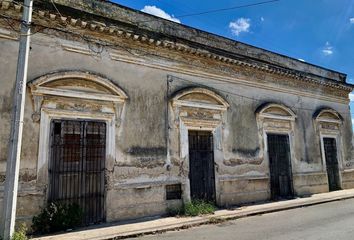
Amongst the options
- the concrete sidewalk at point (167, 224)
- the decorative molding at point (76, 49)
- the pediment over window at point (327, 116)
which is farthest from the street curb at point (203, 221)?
the pediment over window at point (327, 116)

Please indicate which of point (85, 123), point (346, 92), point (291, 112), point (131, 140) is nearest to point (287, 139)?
point (291, 112)

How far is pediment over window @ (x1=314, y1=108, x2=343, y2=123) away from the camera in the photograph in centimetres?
1298

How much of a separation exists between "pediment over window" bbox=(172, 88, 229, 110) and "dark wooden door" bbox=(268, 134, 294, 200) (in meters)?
2.82

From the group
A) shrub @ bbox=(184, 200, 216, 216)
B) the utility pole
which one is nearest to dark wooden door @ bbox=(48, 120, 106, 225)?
the utility pole

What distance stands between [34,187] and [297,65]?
11.8 meters

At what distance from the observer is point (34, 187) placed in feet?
20.6

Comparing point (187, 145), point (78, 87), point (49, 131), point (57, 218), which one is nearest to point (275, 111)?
point (187, 145)

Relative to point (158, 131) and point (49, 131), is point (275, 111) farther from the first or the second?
point (49, 131)

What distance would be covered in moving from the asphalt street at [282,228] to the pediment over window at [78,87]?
3649mm

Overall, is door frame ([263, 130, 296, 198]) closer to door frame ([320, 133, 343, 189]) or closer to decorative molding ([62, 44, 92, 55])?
door frame ([320, 133, 343, 189])

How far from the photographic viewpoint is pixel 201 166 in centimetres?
906

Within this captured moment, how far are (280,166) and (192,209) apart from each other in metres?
4.82

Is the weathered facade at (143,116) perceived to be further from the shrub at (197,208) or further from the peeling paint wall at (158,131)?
the shrub at (197,208)

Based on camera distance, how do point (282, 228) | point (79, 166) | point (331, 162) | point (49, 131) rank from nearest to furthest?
point (282, 228), point (49, 131), point (79, 166), point (331, 162)
